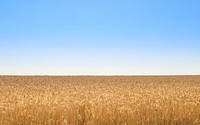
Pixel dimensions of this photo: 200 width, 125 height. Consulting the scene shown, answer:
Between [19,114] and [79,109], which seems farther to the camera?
[79,109]

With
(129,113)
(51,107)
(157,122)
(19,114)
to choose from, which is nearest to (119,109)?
(129,113)

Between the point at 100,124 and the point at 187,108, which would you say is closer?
the point at 100,124

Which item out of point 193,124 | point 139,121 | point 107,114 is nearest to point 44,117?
point 107,114

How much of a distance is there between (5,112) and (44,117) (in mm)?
1627

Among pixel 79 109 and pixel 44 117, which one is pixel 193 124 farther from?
pixel 44 117

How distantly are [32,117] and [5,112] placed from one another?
148cm

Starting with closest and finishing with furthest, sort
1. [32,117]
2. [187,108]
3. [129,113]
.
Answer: [32,117] → [129,113] → [187,108]

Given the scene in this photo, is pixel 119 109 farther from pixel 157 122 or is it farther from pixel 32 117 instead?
pixel 32 117

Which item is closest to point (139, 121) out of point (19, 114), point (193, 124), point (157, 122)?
point (157, 122)

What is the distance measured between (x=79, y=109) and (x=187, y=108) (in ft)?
13.4

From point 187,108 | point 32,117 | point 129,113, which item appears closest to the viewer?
point 32,117

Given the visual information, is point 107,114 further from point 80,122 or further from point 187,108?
point 187,108

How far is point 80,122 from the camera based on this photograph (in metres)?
12.4

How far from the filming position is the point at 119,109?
1375cm
